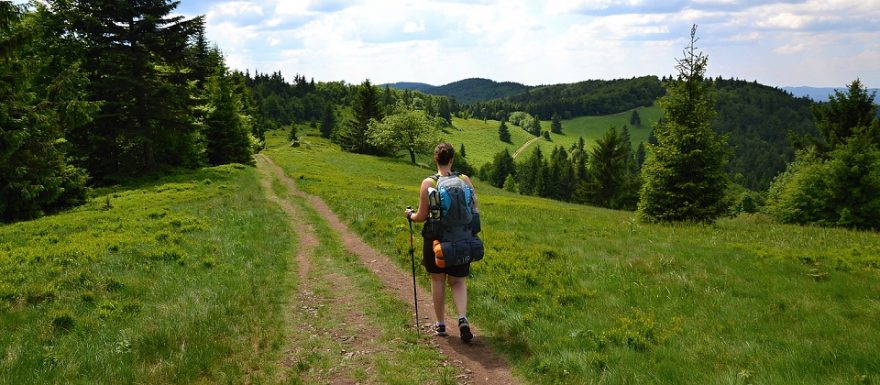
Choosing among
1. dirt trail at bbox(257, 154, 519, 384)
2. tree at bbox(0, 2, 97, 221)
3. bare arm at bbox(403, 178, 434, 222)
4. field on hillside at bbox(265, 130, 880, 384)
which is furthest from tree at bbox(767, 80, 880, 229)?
tree at bbox(0, 2, 97, 221)

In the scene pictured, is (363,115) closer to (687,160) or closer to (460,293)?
(687,160)

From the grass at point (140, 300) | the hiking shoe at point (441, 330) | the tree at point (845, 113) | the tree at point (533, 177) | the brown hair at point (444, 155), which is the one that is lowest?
the tree at point (533, 177)

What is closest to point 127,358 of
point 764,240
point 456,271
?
point 456,271

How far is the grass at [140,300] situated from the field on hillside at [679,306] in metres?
3.90

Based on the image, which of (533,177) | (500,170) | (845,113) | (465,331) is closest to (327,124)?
(500,170)

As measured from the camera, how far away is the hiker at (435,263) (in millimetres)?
7621

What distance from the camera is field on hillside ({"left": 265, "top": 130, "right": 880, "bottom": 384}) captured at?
21.0 feet

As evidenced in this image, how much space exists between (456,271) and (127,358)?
4935mm

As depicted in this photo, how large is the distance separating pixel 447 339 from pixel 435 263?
4.58 feet

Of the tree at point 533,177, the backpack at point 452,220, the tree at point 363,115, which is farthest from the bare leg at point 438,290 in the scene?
the tree at point 533,177

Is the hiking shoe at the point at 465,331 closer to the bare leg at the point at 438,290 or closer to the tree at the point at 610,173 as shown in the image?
the bare leg at the point at 438,290

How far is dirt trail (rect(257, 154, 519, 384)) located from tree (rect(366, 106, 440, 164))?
60845 mm

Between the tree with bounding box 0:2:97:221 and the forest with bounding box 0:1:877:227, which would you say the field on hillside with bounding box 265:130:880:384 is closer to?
the forest with bounding box 0:1:877:227

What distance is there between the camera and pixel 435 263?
25.6 ft
